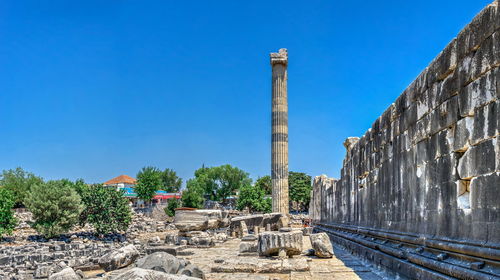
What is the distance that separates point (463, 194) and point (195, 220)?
639 inches

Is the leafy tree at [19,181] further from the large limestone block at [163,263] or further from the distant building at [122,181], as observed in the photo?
the large limestone block at [163,263]

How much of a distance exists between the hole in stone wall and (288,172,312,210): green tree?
210 feet

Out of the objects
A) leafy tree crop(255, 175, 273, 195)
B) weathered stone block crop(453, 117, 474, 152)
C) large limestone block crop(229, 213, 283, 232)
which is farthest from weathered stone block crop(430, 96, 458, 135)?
leafy tree crop(255, 175, 273, 195)

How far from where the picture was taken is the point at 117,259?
34.0 ft

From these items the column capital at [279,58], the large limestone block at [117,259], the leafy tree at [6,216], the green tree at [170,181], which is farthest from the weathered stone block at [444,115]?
the green tree at [170,181]

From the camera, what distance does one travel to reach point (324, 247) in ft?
33.9

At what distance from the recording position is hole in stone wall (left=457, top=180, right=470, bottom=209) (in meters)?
4.89

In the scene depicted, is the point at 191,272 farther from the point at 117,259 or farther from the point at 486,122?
the point at 486,122

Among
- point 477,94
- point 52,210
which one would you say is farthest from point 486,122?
point 52,210

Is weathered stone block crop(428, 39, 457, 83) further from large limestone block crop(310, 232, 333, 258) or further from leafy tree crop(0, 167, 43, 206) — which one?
leafy tree crop(0, 167, 43, 206)

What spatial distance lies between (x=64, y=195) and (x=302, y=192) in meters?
48.1

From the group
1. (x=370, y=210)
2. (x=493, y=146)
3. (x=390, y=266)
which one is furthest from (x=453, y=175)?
(x=370, y=210)

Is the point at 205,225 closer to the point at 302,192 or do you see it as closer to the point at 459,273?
the point at 459,273

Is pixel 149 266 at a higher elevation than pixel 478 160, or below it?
below
